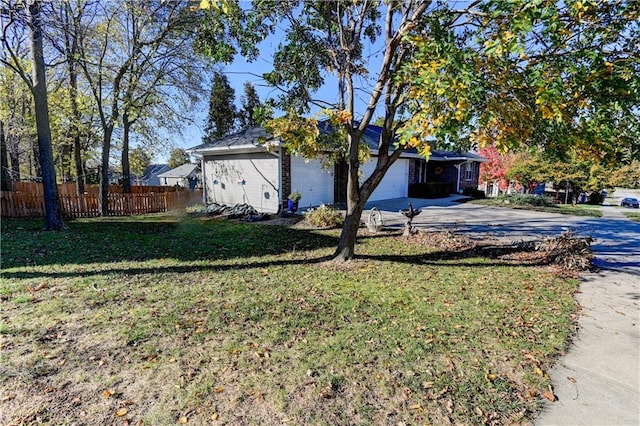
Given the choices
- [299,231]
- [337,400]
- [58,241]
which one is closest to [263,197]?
[299,231]

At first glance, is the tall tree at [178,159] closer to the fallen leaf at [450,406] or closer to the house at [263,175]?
the house at [263,175]

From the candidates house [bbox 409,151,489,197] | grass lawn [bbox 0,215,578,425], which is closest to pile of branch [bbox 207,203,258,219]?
grass lawn [bbox 0,215,578,425]

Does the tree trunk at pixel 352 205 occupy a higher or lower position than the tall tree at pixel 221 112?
lower

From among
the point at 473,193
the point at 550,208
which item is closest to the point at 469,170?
the point at 473,193

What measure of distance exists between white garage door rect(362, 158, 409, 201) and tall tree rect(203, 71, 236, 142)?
55.2 feet

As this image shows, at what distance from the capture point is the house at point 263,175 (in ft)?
40.7

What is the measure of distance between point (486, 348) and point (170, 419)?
304 cm

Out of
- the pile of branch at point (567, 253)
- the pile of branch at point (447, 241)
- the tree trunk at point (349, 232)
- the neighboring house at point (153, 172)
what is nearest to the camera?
the tree trunk at point (349, 232)

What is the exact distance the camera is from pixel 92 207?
520 inches

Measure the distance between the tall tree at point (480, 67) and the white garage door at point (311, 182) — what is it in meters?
6.72

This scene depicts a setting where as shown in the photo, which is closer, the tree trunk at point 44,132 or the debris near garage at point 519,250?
the debris near garage at point 519,250

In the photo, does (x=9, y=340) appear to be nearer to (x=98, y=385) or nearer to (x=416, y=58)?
(x=98, y=385)

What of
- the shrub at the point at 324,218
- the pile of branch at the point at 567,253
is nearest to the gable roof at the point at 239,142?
the shrub at the point at 324,218

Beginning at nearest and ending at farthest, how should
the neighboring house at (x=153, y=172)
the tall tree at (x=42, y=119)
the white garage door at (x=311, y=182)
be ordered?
the tall tree at (x=42, y=119) < the white garage door at (x=311, y=182) < the neighboring house at (x=153, y=172)
